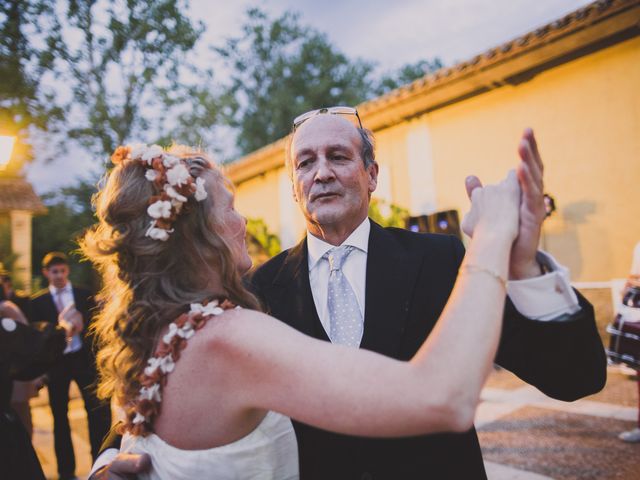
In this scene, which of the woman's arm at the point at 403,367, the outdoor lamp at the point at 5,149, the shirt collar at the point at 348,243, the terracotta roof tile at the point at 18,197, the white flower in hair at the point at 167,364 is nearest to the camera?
the woman's arm at the point at 403,367

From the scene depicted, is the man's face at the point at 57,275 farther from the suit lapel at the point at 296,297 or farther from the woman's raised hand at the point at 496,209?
the woman's raised hand at the point at 496,209

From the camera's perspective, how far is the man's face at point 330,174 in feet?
7.02

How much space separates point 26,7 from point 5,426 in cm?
1136

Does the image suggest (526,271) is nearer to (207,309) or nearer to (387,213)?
(207,309)

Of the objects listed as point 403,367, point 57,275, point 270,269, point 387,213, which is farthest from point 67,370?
point 387,213

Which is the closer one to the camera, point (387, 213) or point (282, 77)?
point (387, 213)

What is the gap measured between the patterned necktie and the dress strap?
643 millimetres

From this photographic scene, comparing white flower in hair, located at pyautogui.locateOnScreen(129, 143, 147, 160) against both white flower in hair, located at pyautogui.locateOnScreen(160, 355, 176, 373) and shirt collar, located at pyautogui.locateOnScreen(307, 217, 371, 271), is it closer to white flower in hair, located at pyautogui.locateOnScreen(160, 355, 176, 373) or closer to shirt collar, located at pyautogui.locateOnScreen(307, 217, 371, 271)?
white flower in hair, located at pyautogui.locateOnScreen(160, 355, 176, 373)

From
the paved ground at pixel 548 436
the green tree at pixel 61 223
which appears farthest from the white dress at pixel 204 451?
the green tree at pixel 61 223

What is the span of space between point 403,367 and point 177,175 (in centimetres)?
93

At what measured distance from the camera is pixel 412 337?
173 centimetres

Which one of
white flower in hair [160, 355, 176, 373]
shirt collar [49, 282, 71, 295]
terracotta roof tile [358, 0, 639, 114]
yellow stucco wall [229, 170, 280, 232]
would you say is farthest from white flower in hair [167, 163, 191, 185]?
yellow stucco wall [229, 170, 280, 232]

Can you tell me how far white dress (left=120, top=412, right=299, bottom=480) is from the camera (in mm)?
1276

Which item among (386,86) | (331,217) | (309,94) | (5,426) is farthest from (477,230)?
(386,86)
